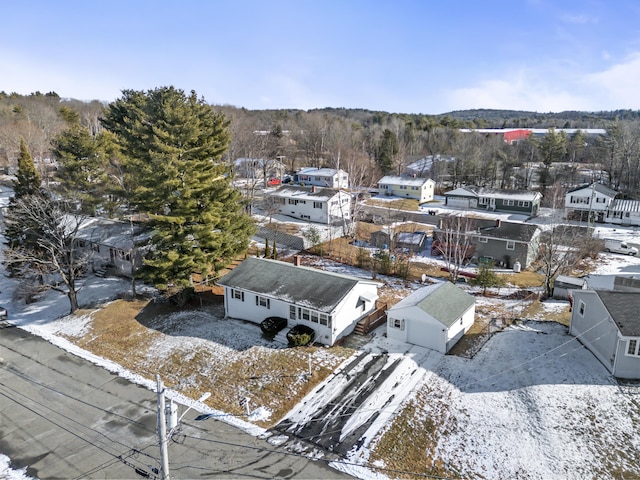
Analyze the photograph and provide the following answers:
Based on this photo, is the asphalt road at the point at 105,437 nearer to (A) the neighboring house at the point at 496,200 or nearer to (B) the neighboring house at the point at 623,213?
(A) the neighboring house at the point at 496,200

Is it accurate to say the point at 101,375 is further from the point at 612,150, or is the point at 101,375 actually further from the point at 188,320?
the point at 612,150

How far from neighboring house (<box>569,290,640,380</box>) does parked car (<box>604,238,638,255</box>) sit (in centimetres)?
2645

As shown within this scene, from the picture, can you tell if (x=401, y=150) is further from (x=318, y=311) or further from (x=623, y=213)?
(x=318, y=311)

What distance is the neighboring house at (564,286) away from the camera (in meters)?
32.3

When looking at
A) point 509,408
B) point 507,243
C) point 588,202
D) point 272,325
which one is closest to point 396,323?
point 272,325

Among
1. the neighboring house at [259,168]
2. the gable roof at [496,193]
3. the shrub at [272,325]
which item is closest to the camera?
the shrub at [272,325]

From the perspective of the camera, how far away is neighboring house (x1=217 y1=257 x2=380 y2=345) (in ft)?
84.2

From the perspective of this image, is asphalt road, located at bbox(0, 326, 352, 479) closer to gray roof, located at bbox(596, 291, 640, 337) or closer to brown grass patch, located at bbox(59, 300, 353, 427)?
brown grass patch, located at bbox(59, 300, 353, 427)

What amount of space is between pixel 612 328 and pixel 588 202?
44344mm

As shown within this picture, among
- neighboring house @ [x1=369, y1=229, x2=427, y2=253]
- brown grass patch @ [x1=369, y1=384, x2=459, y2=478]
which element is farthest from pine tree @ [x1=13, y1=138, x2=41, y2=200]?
brown grass patch @ [x1=369, y1=384, x2=459, y2=478]

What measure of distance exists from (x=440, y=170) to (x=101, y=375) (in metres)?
73.0

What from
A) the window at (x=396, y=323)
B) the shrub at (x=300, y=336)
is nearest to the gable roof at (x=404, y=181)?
the window at (x=396, y=323)

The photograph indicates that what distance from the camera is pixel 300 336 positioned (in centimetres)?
2484

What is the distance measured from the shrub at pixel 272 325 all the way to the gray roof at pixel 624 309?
17.2 metres
